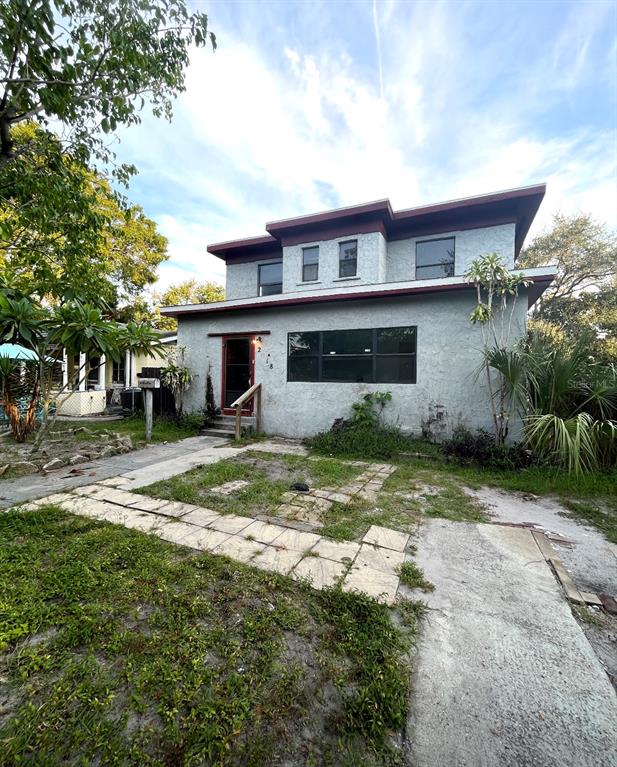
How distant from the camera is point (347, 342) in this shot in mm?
7090

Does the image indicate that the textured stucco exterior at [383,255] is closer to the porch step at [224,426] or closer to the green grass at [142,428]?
the porch step at [224,426]

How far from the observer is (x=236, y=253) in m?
10.9

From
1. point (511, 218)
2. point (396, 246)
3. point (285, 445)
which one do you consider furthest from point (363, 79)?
point (285, 445)

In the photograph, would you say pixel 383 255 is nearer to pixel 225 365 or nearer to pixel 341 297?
pixel 341 297

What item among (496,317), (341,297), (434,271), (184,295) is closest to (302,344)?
(341,297)

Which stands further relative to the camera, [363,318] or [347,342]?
[347,342]

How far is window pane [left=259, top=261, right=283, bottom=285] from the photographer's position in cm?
1054

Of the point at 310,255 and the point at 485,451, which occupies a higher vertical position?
the point at 310,255

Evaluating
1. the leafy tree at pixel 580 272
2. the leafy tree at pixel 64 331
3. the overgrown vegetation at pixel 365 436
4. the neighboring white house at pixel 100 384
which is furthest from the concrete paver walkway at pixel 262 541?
the leafy tree at pixel 580 272

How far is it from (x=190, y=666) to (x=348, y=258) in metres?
9.47

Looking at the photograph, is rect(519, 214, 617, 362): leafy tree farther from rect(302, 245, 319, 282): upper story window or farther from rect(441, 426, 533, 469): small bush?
rect(441, 426, 533, 469): small bush

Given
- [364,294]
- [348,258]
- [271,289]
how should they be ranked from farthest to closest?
[271,289], [348,258], [364,294]

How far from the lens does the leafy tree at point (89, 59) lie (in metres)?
3.36

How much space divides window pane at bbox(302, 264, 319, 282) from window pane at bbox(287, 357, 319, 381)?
134 inches
